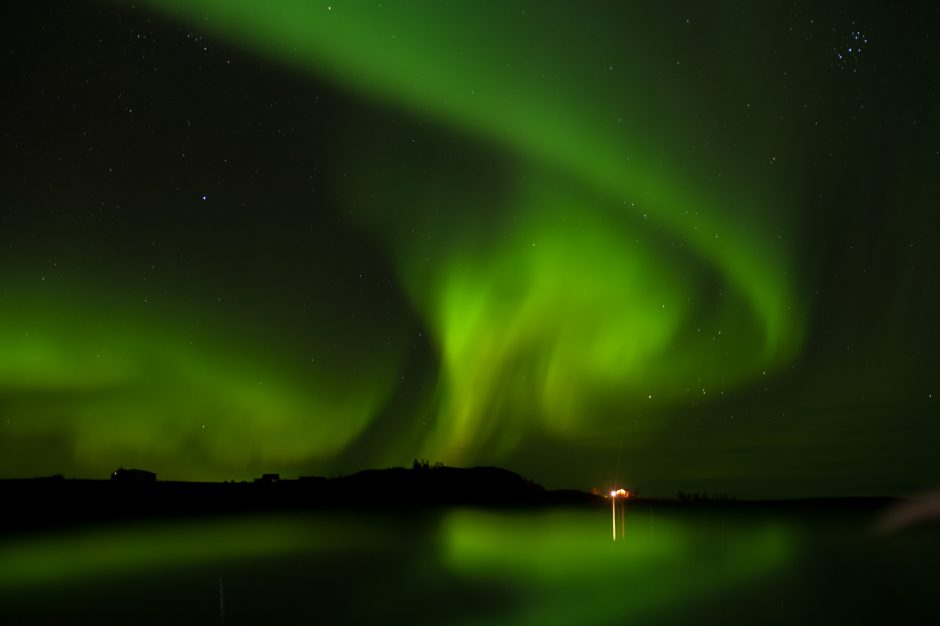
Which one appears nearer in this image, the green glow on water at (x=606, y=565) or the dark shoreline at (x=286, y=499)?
the green glow on water at (x=606, y=565)

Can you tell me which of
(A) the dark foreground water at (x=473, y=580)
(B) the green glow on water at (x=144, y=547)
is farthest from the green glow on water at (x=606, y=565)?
(B) the green glow on water at (x=144, y=547)

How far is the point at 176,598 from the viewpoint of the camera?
51.5 ft

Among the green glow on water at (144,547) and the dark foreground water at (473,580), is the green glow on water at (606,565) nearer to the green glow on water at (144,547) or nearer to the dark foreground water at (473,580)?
the dark foreground water at (473,580)

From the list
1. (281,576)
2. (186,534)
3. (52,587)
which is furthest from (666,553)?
(186,534)

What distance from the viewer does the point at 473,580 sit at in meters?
19.1

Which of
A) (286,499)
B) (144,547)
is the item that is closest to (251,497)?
(286,499)

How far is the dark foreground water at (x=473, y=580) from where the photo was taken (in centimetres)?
1384

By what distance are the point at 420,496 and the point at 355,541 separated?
2465 inches

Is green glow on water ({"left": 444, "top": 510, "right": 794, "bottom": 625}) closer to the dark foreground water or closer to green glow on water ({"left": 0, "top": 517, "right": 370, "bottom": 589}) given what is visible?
the dark foreground water

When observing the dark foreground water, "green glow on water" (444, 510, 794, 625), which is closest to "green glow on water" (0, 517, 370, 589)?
the dark foreground water

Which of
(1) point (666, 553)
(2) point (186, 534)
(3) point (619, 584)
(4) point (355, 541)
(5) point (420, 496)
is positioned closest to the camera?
(3) point (619, 584)

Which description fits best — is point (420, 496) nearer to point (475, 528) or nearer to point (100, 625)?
point (475, 528)

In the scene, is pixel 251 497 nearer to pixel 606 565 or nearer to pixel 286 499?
pixel 286 499

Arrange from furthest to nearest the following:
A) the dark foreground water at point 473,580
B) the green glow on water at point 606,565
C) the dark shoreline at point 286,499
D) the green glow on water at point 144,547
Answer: the dark shoreline at point 286,499 < the green glow on water at point 144,547 < the green glow on water at point 606,565 < the dark foreground water at point 473,580
